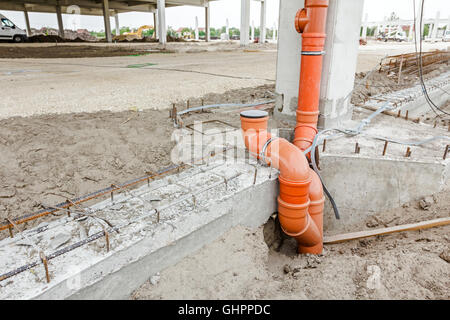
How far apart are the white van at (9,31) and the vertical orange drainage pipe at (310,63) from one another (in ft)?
83.6

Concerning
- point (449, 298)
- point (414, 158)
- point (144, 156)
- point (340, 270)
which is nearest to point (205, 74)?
point (144, 156)

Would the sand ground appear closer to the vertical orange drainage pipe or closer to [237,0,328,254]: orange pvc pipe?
[237,0,328,254]: orange pvc pipe

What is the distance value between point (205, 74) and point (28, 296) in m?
9.86

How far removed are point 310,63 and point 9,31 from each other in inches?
1033

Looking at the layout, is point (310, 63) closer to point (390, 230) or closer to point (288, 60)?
point (288, 60)

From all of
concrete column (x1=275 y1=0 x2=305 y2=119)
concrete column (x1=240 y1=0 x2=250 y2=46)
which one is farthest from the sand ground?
concrete column (x1=240 y1=0 x2=250 y2=46)

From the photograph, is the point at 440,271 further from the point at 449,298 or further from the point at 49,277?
the point at 49,277

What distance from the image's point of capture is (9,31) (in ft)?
74.9

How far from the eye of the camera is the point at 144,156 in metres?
4.86

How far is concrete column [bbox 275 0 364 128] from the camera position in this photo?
17.3 ft

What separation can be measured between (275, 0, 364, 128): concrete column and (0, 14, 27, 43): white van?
24.7 m

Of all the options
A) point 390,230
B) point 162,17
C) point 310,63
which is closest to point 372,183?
point 390,230

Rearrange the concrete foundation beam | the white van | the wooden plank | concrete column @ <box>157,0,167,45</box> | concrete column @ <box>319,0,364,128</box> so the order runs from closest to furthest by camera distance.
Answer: the wooden plank < the concrete foundation beam < concrete column @ <box>319,0,364,128</box> < the white van < concrete column @ <box>157,0,167,45</box>

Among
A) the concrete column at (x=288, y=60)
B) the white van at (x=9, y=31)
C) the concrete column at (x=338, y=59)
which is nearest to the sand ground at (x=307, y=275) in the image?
the concrete column at (x=338, y=59)
